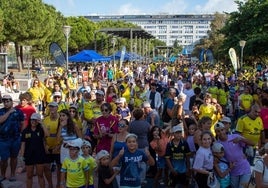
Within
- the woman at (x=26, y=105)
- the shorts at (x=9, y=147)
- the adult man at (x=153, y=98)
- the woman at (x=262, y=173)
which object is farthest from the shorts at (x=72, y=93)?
Answer: the woman at (x=262, y=173)

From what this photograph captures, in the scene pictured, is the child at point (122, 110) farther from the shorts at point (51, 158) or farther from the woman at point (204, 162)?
the woman at point (204, 162)

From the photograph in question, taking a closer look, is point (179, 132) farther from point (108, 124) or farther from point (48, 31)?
point (48, 31)

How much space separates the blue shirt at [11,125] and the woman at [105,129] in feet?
5.00

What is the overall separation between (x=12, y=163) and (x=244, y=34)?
31.9 meters

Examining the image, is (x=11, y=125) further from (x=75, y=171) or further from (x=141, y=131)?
(x=75, y=171)

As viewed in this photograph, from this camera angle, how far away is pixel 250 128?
25.5ft

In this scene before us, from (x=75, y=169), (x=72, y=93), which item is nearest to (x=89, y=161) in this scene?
(x=75, y=169)

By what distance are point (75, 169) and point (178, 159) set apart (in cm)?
145

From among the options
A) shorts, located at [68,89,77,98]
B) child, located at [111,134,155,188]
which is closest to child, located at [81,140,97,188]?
child, located at [111,134,155,188]

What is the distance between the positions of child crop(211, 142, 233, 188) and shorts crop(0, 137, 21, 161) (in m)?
3.86

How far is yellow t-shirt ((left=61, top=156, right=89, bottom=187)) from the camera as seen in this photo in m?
6.00

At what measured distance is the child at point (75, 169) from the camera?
599cm

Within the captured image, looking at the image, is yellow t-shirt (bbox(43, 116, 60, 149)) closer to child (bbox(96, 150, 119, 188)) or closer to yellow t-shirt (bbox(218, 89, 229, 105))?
child (bbox(96, 150, 119, 188))

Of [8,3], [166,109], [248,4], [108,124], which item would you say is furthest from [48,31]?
[108,124]
